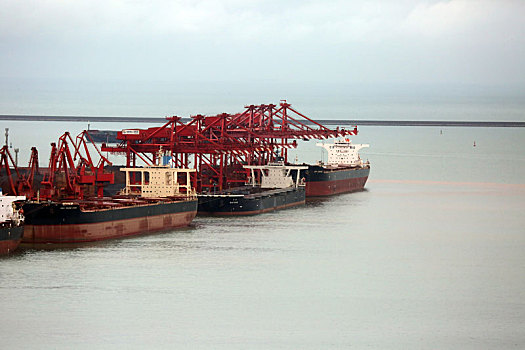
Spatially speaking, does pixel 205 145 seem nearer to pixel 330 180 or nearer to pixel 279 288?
pixel 330 180

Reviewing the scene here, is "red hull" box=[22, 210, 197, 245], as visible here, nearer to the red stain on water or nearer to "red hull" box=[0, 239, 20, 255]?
"red hull" box=[0, 239, 20, 255]

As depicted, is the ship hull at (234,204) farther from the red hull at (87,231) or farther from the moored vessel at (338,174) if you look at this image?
the moored vessel at (338,174)

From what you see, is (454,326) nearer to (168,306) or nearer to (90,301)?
(168,306)

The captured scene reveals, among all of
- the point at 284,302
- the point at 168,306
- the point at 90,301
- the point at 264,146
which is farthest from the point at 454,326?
the point at 264,146

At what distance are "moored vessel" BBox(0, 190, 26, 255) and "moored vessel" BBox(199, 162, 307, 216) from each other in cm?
1242

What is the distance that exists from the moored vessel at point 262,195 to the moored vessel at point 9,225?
12420 millimetres

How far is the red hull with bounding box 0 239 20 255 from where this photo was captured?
88.2ft

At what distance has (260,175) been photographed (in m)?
50.4

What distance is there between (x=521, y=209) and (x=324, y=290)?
82.4ft

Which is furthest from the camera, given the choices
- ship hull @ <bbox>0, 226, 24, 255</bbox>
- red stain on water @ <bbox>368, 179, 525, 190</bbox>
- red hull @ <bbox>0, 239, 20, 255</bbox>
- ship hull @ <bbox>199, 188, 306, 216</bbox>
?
red stain on water @ <bbox>368, 179, 525, 190</bbox>

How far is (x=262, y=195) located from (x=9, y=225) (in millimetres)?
16107

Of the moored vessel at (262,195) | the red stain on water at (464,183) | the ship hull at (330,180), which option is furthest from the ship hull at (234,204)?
the red stain on water at (464,183)

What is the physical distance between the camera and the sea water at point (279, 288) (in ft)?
65.9

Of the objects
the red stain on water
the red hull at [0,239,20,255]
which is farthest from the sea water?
the red stain on water
